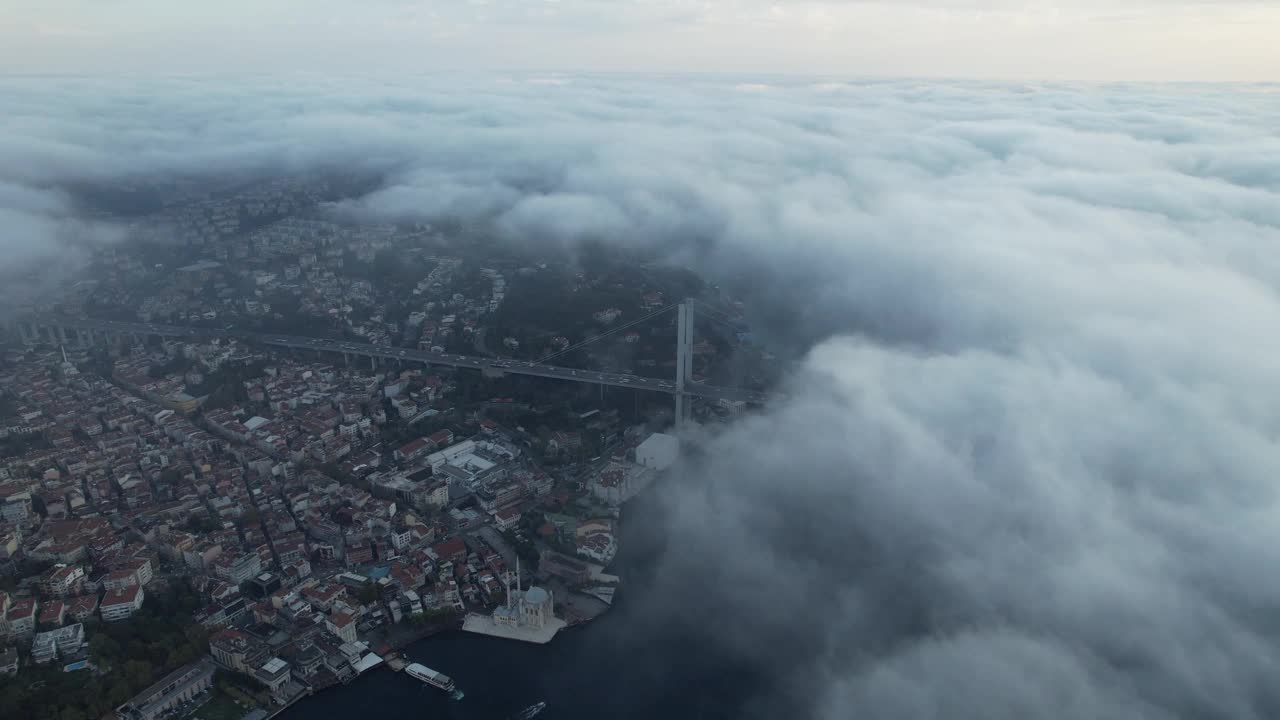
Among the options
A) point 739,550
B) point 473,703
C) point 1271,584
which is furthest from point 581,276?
point 1271,584

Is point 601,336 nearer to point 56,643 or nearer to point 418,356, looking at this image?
point 418,356

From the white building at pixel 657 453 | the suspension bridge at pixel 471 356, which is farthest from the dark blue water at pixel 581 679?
the suspension bridge at pixel 471 356

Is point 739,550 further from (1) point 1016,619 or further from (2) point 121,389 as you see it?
(2) point 121,389

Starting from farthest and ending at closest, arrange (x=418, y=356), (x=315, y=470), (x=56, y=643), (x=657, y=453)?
(x=418, y=356)
(x=657, y=453)
(x=315, y=470)
(x=56, y=643)

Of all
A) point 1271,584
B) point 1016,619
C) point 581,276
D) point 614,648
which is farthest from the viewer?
point 581,276

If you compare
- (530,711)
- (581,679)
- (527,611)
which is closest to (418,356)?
(527,611)

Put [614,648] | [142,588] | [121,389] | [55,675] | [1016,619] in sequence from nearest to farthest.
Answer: [1016,619] < [55,675] < [614,648] < [142,588] < [121,389]
